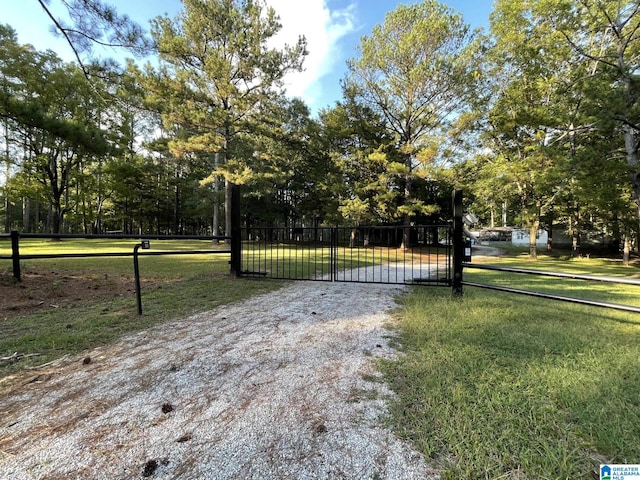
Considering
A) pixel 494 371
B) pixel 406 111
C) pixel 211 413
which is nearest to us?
pixel 211 413

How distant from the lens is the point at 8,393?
1.83 m

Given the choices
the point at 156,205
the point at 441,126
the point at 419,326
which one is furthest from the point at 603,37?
the point at 156,205

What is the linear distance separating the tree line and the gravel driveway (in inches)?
328

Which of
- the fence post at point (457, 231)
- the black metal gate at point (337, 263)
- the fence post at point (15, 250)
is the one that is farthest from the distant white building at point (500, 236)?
the fence post at point (15, 250)

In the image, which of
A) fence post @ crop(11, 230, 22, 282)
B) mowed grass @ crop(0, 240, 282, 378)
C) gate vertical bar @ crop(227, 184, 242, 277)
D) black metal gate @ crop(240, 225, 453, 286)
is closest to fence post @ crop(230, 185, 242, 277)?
gate vertical bar @ crop(227, 184, 242, 277)

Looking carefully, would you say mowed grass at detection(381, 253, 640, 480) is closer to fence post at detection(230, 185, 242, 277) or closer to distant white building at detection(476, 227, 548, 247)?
fence post at detection(230, 185, 242, 277)

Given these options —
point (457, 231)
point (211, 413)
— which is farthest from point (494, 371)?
point (457, 231)

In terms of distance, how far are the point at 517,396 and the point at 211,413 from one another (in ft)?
5.84

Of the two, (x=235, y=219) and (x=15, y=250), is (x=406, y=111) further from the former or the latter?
(x=15, y=250)

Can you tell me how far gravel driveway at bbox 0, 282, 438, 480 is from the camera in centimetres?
126

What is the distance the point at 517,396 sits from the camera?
1736 millimetres

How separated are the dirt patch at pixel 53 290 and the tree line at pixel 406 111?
5.17 m

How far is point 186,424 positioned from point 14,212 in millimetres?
50963

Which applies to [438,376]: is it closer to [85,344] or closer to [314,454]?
[314,454]
